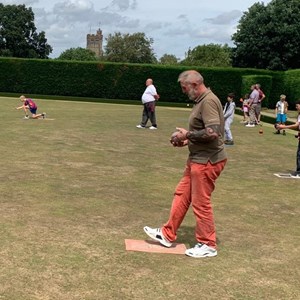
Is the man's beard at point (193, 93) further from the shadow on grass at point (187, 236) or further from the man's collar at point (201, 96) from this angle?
the shadow on grass at point (187, 236)

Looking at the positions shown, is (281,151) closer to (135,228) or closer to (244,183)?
(244,183)

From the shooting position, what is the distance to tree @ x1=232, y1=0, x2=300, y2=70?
44.6 m

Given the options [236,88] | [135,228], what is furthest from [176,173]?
[236,88]

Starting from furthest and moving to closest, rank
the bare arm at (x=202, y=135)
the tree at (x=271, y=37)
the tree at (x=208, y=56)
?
the tree at (x=208, y=56), the tree at (x=271, y=37), the bare arm at (x=202, y=135)

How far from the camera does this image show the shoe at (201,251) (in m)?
→ 4.63

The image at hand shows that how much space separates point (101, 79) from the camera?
36.3 meters

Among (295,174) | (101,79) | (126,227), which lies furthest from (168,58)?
(126,227)

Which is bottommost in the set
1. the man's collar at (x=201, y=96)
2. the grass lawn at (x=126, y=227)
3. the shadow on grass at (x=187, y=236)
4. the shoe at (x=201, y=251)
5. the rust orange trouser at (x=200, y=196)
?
the shadow on grass at (x=187, y=236)

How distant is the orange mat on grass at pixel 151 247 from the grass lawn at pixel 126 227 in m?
0.12

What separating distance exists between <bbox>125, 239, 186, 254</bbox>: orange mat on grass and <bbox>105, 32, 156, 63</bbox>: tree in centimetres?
7564

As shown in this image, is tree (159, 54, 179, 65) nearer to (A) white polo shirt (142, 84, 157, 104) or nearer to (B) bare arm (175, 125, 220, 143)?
(A) white polo shirt (142, 84, 157, 104)

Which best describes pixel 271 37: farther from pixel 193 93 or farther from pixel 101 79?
pixel 193 93

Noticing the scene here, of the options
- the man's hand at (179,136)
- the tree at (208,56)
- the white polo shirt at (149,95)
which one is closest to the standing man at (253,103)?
the white polo shirt at (149,95)

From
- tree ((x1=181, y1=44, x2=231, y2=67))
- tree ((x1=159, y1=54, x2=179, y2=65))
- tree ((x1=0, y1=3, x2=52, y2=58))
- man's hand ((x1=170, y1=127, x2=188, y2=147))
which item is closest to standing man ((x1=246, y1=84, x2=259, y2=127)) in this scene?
man's hand ((x1=170, y1=127, x2=188, y2=147))
